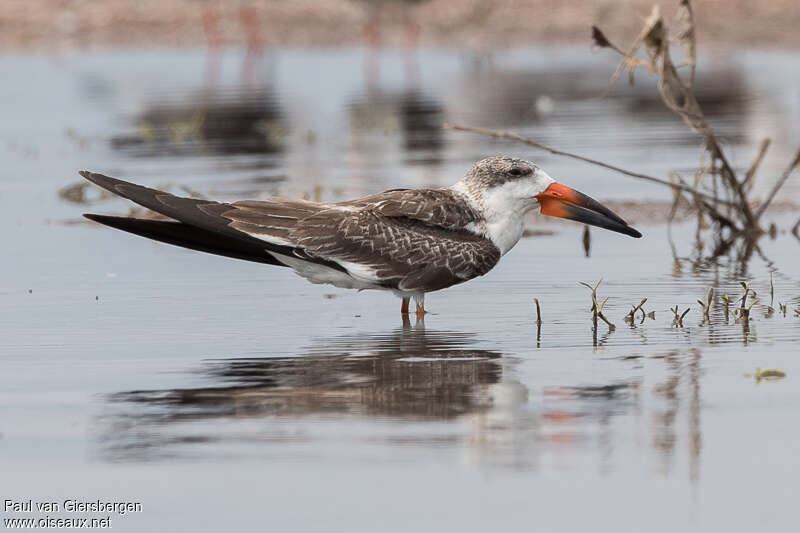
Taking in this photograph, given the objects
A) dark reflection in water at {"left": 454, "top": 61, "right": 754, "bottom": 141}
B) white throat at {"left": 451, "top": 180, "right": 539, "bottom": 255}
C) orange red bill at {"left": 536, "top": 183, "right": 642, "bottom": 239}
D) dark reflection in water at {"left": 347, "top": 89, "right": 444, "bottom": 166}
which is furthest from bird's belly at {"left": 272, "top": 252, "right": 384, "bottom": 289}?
dark reflection in water at {"left": 454, "top": 61, "right": 754, "bottom": 141}

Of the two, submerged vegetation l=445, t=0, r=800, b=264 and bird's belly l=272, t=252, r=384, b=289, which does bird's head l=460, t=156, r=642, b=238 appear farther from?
submerged vegetation l=445, t=0, r=800, b=264

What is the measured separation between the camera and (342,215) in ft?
27.3

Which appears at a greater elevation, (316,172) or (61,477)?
(316,172)

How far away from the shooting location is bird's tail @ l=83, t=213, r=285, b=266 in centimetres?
804

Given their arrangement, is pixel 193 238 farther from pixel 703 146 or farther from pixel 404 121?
pixel 404 121

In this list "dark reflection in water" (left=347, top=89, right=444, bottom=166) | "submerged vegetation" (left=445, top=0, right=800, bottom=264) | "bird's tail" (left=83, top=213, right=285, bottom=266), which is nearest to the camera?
"bird's tail" (left=83, top=213, right=285, bottom=266)

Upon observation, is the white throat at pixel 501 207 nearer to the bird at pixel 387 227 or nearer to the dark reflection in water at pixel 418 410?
the bird at pixel 387 227

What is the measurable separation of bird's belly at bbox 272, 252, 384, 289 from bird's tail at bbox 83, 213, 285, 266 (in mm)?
104

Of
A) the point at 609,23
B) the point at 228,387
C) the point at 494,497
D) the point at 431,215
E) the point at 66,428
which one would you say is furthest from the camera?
the point at 609,23

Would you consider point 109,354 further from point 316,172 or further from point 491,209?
point 316,172

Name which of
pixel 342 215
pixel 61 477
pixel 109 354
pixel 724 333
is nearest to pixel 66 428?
pixel 61 477

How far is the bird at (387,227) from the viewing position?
8.11 meters

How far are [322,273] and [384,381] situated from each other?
1.53 meters

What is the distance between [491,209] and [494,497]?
3.29 metres
